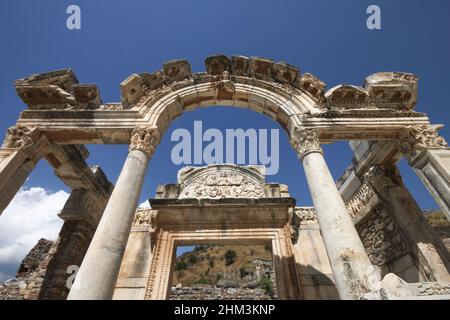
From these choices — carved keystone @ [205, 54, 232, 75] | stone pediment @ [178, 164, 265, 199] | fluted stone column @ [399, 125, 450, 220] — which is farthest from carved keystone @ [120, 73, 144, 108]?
fluted stone column @ [399, 125, 450, 220]

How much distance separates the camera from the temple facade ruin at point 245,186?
5.79 metres

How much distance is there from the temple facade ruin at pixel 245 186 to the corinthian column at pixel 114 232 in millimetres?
33

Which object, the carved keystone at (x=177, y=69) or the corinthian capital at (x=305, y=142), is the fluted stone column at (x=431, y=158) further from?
the carved keystone at (x=177, y=69)

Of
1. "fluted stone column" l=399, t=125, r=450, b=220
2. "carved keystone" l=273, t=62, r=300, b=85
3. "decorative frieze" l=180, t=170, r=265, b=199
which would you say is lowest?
"fluted stone column" l=399, t=125, r=450, b=220

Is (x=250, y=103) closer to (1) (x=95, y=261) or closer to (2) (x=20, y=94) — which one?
(1) (x=95, y=261)

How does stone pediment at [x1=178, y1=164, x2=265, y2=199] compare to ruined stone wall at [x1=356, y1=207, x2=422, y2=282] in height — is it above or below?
above

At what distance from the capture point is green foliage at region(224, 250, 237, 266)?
178 feet

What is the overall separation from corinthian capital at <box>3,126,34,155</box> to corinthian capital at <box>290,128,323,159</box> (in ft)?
22.1

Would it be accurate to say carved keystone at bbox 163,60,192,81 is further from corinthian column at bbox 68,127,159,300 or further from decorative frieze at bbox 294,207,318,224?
decorative frieze at bbox 294,207,318,224

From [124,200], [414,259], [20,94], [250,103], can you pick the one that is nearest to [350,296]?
[414,259]

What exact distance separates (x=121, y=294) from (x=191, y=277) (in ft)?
148

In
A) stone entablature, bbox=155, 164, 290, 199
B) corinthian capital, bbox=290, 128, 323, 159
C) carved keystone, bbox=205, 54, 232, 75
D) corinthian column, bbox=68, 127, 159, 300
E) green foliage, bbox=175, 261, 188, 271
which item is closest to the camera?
corinthian column, bbox=68, 127, 159, 300

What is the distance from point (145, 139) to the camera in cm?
607

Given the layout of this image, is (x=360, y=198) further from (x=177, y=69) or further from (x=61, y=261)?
(x=61, y=261)
